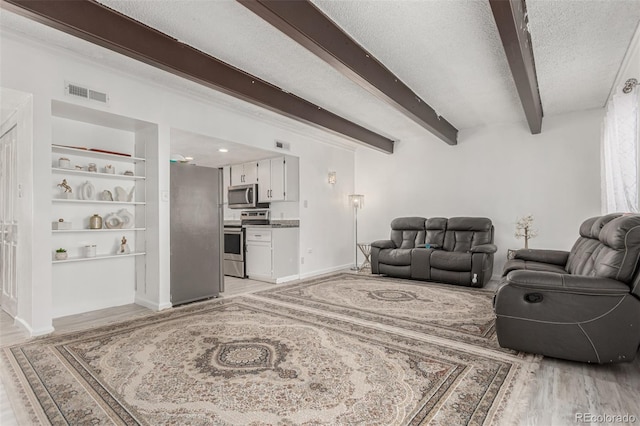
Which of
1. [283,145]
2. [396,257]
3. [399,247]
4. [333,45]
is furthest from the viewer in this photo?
[399,247]

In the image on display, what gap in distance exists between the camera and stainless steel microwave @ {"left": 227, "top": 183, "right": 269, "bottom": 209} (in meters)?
6.12

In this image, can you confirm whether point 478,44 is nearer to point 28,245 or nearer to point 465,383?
point 465,383

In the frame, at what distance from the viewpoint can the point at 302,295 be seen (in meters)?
4.46

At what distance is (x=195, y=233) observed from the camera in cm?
431

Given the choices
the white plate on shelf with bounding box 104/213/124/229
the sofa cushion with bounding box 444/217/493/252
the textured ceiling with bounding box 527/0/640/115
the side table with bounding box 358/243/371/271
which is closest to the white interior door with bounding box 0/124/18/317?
the white plate on shelf with bounding box 104/213/124/229

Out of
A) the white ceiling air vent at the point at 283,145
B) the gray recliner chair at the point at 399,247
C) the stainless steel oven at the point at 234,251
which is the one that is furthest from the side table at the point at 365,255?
the white ceiling air vent at the point at 283,145

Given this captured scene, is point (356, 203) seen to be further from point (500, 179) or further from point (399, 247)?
point (500, 179)

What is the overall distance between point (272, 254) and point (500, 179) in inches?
159

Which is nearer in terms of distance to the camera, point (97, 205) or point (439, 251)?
point (97, 205)

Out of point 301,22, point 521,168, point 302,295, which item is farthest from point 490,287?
point 301,22

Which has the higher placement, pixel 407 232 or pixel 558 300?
pixel 407 232

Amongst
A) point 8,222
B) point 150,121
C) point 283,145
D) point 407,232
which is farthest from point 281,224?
point 8,222

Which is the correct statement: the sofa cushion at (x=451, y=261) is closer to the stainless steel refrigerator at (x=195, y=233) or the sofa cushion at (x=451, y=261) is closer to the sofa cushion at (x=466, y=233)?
the sofa cushion at (x=466, y=233)

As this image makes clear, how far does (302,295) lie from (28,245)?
2.90 meters
